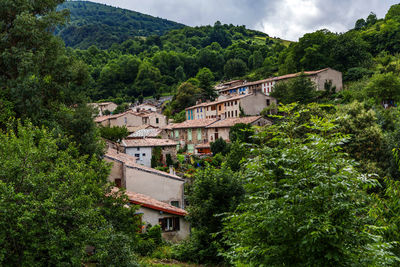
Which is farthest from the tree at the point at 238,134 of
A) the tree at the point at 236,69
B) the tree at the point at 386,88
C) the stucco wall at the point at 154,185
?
the tree at the point at 236,69

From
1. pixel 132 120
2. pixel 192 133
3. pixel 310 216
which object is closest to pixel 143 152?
pixel 192 133

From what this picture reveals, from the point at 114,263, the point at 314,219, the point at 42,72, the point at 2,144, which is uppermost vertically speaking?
the point at 42,72

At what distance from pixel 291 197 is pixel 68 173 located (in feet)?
21.4

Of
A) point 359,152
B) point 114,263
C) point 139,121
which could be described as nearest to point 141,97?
point 139,121

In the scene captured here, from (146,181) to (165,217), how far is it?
12.9 feet

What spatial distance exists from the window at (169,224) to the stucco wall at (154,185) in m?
3.52

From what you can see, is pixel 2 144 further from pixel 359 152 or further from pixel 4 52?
pixel 359 152

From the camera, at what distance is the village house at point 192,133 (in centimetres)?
5440

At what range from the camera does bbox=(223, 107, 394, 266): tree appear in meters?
6.37

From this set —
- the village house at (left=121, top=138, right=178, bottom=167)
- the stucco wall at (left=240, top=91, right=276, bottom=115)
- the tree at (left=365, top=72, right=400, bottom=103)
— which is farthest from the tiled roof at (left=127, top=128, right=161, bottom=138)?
the tree at (left=365, top=72, right=400, bottom=103)

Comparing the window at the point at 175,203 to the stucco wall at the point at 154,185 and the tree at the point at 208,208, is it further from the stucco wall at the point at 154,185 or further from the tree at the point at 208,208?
the tree at the point at 208,208

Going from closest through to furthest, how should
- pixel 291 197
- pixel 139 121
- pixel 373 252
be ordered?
pixel 373 252 < pixel 291 197 < pixel 139 121

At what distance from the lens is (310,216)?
21.2 ft

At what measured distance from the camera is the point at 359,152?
31.5 meters
